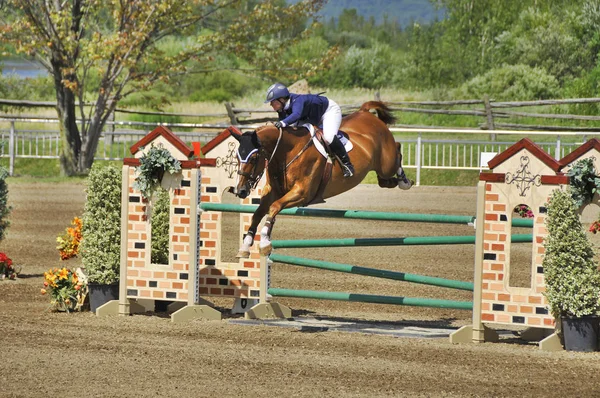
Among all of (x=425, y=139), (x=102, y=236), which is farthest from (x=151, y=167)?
(x=425, y=139)

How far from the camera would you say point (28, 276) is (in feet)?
35.2

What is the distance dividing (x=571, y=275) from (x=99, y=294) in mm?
3913

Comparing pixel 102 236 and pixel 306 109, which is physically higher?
pixel 306 109

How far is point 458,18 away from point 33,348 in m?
44.5

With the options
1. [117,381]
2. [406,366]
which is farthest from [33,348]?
[406,366]

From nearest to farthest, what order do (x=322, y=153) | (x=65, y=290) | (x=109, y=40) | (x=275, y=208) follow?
(x=275, y=208)
(x=322, y=153)
(x=65, y=290)
(x=109, y=40)

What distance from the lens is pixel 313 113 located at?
26.9 feet

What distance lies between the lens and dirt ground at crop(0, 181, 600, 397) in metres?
6.18

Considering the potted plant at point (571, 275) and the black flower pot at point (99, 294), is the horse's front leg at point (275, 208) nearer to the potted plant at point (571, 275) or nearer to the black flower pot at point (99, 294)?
the potted plant at point (571, 275)

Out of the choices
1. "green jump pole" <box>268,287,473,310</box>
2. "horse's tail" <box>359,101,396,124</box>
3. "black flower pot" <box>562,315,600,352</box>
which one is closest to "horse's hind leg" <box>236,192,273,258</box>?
"green jump pole" <box>268,287,473,310</box>

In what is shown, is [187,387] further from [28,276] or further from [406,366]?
[28,276]

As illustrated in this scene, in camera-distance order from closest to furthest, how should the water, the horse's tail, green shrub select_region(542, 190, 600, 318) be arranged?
1. green shrub select_region(542, 190, 600, 318)
2. the horse's tail
3. the water

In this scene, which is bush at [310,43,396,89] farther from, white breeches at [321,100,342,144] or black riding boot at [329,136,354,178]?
black riding boot at [329,136,354,178]

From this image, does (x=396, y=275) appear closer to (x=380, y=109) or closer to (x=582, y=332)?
(x=582, y=332)
